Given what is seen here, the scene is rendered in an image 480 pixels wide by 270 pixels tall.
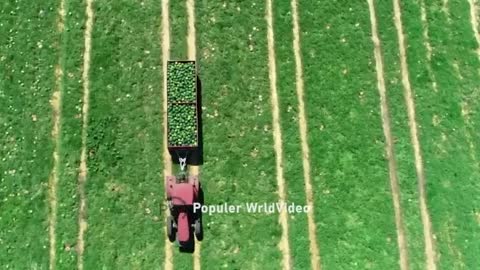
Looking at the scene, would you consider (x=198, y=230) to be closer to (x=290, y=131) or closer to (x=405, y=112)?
(x=290, y=131)

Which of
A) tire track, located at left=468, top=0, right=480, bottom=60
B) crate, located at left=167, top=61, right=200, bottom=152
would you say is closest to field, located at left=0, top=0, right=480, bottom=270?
tire track, located at left=468, top=0, right=480, bottom=60

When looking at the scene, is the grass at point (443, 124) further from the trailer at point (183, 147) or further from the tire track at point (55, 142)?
the tire track at point (55, 142)

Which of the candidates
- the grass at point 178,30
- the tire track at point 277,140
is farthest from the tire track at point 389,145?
the grass at point 178,30

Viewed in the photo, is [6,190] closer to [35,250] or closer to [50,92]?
[35,250]

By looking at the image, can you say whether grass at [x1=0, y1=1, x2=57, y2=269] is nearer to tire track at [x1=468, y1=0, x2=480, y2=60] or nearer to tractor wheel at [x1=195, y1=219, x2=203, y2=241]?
tractor wheel at [x1=195, y1=219, x2=203, y2=241]

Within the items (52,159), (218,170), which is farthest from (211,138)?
(52,159)
